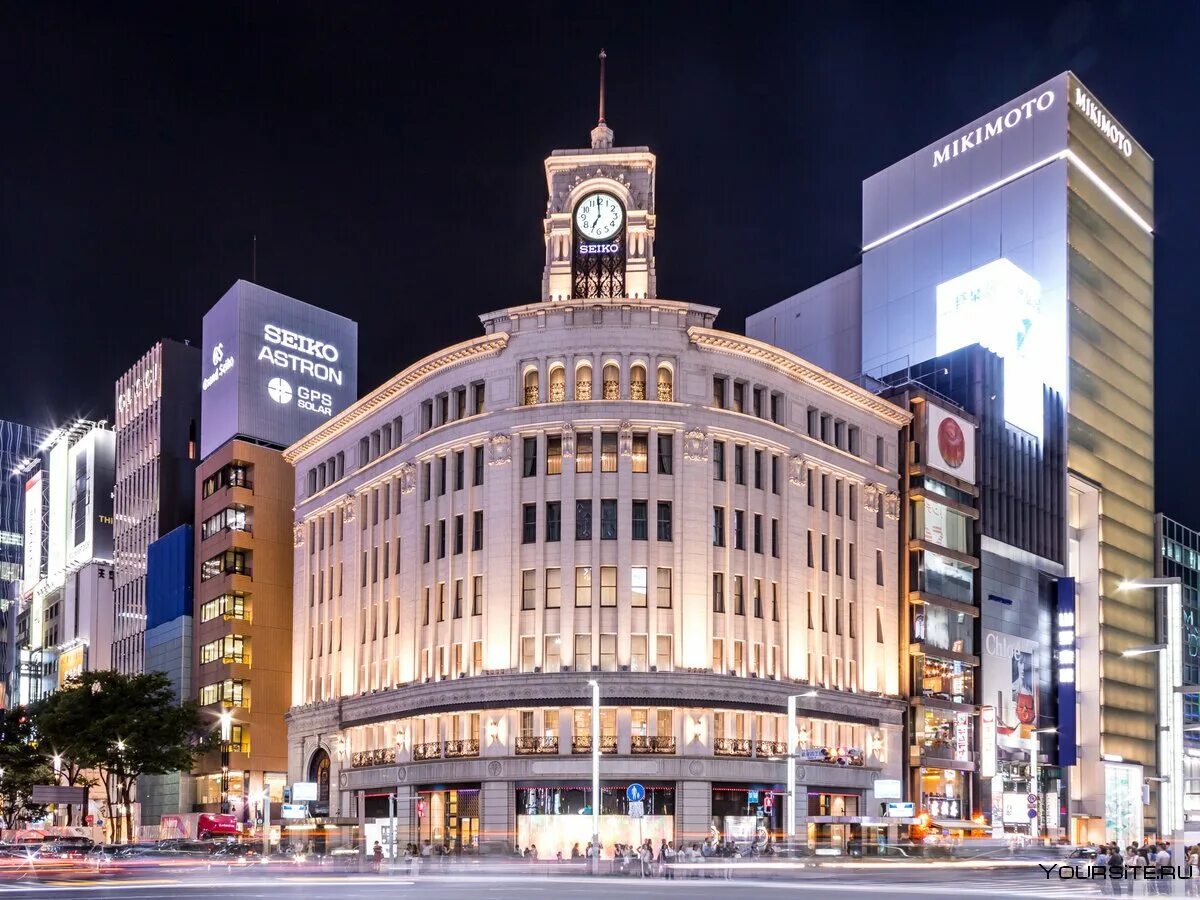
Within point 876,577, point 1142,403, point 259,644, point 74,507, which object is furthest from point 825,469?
point 74,507

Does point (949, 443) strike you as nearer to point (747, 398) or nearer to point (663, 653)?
point (747, 398)

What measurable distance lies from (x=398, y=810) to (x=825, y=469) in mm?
34728

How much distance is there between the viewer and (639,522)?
83062 millimetres

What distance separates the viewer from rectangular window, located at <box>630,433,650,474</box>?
275 ft

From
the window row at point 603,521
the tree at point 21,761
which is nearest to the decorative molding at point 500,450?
the window row at point 603,521

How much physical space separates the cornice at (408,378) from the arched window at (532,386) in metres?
2.33

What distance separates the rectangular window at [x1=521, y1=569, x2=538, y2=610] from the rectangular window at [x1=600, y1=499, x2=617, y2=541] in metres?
4.73

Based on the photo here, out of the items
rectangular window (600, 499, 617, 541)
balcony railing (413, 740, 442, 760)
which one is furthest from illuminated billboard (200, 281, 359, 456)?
rectangular window (600, 499, 617, 541)

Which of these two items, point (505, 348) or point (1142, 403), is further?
point (1142, 403)

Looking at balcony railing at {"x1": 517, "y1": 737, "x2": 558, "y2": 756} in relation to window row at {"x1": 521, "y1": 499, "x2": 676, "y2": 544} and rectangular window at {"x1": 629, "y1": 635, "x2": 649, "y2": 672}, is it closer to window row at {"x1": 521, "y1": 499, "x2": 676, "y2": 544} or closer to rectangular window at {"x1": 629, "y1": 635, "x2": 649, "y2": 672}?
rectangular window at {"x1": 629, "y1": 635, "x2": 649, "y2": 672}

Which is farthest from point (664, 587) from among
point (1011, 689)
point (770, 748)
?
point (1011, 689)

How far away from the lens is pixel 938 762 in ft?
322

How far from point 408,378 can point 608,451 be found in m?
16.8

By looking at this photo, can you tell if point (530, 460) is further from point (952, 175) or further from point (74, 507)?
point (74, 507)
